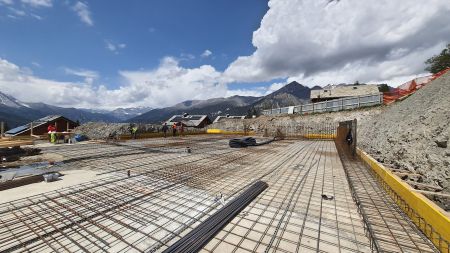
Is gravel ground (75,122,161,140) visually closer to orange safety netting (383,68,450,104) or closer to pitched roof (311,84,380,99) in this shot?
orange safety netting (383,68,450,104)

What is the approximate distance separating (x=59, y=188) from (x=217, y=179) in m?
4.33

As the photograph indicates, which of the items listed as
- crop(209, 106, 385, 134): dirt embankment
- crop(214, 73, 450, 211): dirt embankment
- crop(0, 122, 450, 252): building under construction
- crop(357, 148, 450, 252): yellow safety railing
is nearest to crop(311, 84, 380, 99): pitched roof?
crop(209, 106, 385, 134): dirt embankment

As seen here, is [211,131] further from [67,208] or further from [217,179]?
[67,208]

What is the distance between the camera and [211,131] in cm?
3228

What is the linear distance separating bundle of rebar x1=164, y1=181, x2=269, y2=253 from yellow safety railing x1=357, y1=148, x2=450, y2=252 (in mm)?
3234

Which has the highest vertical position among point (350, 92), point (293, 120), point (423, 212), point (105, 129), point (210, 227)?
point (350, 92)

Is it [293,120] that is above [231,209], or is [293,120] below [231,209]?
above

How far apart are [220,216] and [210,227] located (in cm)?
42

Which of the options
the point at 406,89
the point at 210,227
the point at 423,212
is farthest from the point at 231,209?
the point at 406,89

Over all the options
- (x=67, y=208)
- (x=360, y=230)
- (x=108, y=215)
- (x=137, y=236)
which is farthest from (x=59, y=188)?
(x=360, y=230)

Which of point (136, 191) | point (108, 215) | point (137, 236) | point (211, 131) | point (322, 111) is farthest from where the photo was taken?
point (211, 131)

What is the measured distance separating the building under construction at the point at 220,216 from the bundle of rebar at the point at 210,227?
0.05ft

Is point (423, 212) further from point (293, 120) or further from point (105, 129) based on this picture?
point (293, 120)

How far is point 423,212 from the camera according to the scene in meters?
4.07
